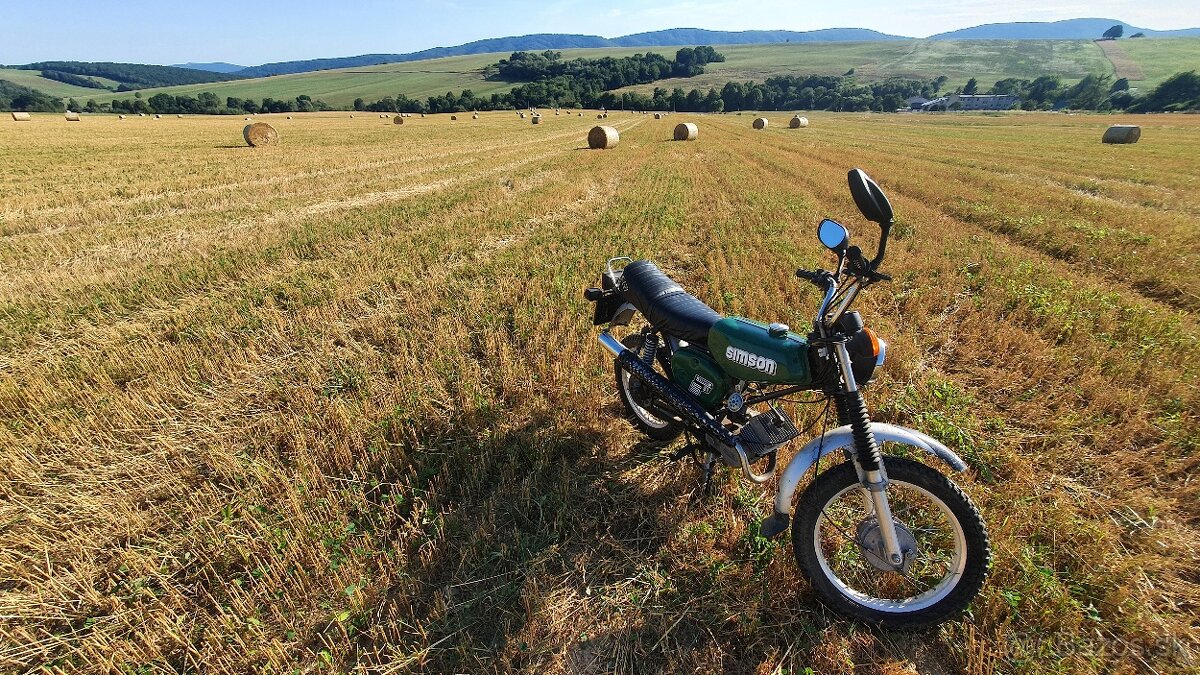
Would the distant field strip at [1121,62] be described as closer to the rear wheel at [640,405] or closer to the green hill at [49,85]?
the rear wheel at [640,405]

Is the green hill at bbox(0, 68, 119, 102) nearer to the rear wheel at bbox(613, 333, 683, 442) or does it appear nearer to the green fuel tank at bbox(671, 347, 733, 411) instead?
the rear wheel at bbox(613, 333, 683, 442)

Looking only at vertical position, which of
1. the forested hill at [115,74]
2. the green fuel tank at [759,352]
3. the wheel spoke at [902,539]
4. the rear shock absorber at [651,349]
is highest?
the forested hill at [115,74]

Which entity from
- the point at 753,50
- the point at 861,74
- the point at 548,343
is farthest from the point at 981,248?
the point at 753,50

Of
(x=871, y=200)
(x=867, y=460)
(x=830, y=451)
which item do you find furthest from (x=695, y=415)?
(x=871, y=200)

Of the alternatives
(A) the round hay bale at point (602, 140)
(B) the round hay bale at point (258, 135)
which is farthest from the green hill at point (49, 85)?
(A) the round hay bale at point (602, 140)

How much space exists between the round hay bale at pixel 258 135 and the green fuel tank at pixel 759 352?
2993 centimetres

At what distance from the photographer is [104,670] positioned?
231 cm

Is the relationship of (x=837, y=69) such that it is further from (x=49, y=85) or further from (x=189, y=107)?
(x=49, y=85)

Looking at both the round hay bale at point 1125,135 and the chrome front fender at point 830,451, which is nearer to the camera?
the chrome front fender at point 830,451

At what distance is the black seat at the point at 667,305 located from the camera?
Result: 3305 millimetres

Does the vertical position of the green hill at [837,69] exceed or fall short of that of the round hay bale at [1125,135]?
it exceeds it

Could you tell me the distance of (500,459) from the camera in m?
3.76

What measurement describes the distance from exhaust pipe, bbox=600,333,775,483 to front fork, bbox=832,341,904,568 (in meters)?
0.67

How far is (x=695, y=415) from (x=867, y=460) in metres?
1.14
